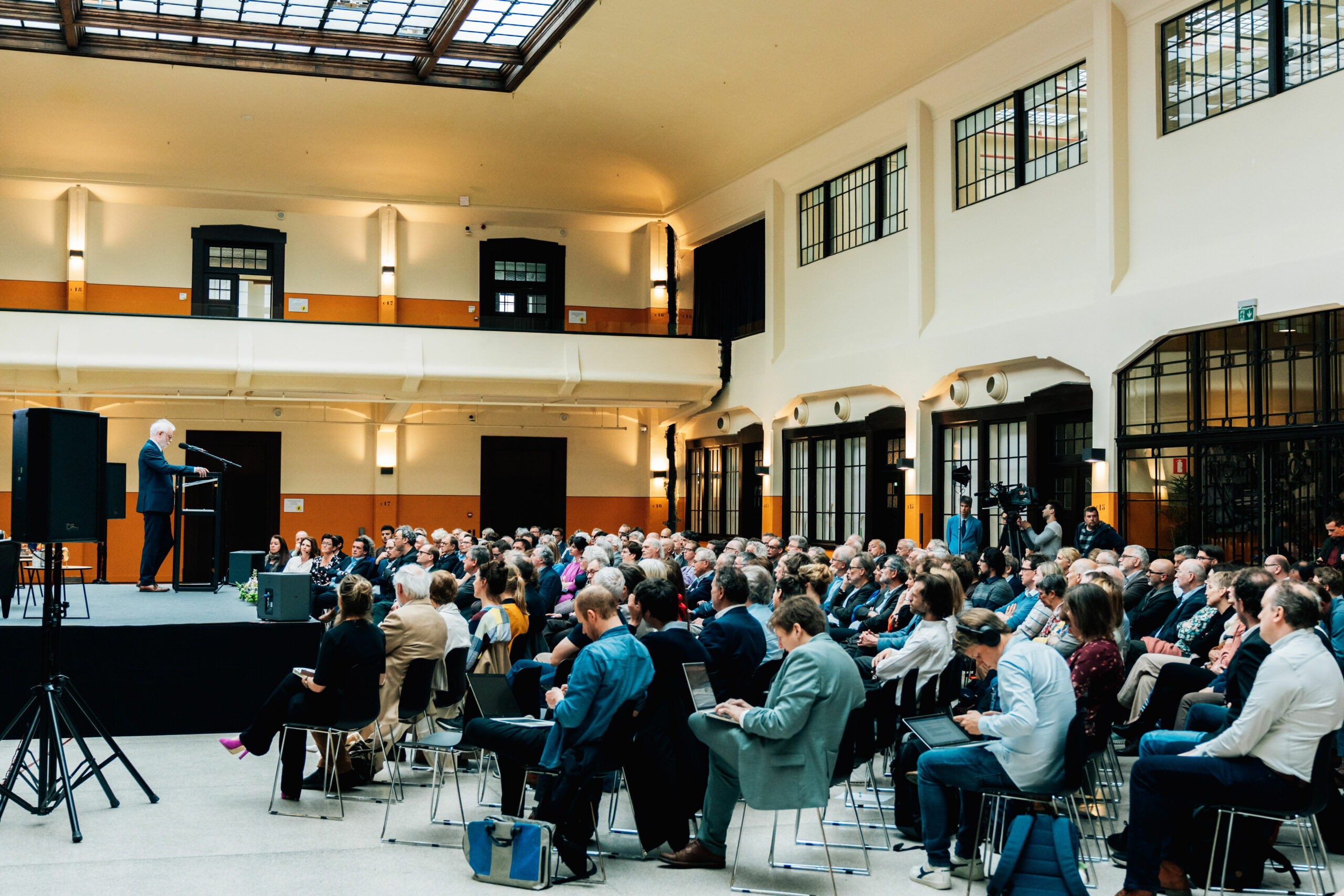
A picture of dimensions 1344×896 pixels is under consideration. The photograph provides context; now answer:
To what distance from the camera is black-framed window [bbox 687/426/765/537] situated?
18.4 meters

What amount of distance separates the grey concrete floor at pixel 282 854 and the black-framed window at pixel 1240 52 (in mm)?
6670

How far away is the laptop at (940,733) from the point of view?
16.2 feet

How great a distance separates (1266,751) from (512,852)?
292cm

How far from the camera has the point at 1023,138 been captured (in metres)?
12.5

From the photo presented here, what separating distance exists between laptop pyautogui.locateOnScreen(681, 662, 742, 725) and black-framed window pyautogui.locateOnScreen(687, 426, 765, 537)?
504 inches

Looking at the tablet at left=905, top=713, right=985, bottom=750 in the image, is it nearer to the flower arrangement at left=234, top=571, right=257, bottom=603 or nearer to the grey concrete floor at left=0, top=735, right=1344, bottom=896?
the grey concrete floor at left=0, top=735, right=1344, bottom=896

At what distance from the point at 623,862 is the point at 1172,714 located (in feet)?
9.92

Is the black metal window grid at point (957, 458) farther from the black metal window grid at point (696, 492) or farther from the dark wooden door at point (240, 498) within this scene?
the dark wooden door at point (240, 498)

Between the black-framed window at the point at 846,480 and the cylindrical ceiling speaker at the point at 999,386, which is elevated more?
the cylindrical ceiling speaker at the point at 999,386

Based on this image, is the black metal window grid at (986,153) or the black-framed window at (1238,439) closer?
the black-framed window at (1238,439)

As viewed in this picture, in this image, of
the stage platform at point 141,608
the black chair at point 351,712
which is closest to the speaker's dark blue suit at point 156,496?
the stage platform at point 141,608

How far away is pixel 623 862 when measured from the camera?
17.3 feet

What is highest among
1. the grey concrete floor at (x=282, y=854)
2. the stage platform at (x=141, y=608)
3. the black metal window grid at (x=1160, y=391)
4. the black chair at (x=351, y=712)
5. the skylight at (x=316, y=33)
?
the skylight at (x=316, y=33)

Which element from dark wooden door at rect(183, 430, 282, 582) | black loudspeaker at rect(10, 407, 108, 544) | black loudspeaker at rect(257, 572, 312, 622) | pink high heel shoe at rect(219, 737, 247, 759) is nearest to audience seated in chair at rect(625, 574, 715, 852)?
pink high heel shoe at rect(219, 737, 247, 759)
